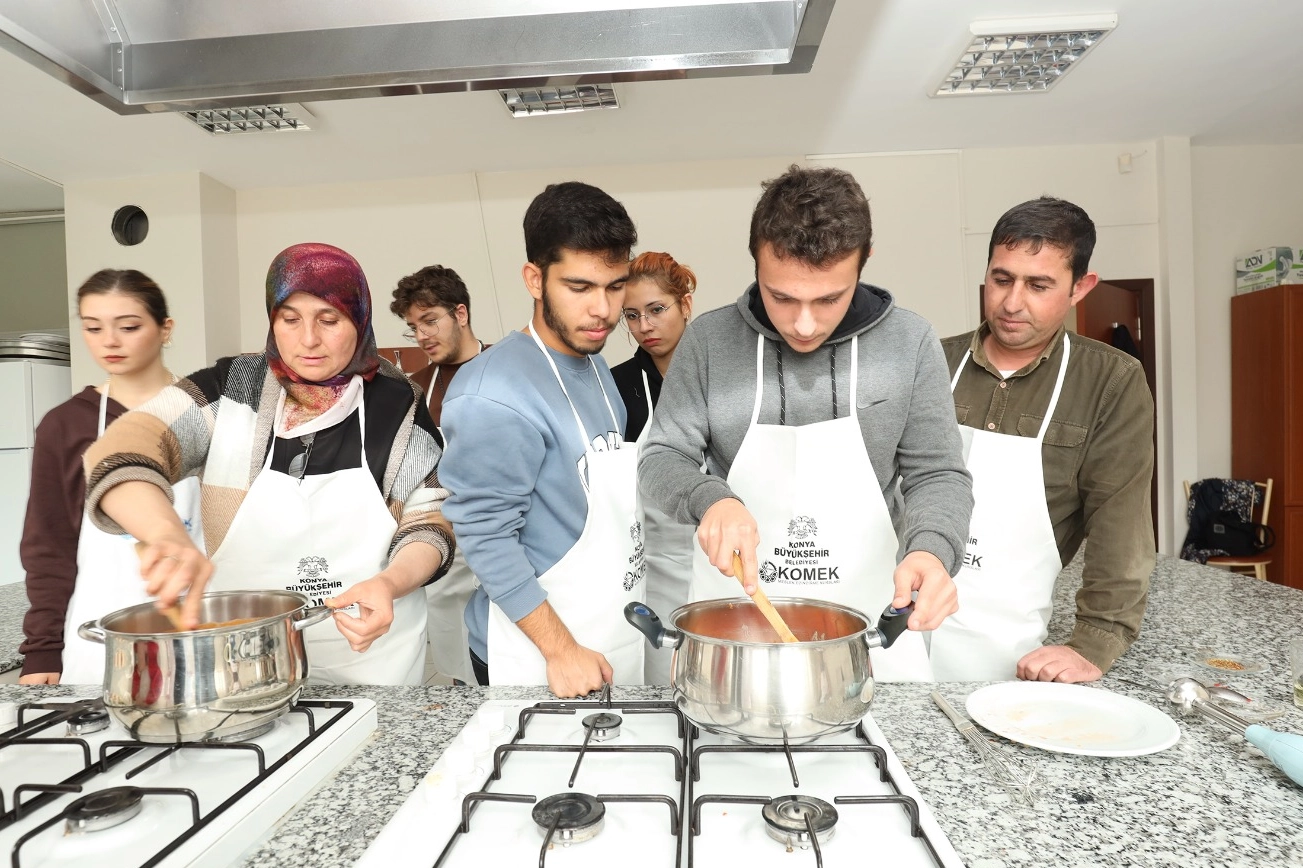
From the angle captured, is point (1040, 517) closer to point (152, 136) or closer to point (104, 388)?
point (104, 388)

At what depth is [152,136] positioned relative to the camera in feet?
13.4

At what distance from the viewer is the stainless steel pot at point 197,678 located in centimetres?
81

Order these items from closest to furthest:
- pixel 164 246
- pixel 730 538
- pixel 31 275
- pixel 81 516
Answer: pixel 730 538
pixel 81 516
pixel 164 246
pixel 31 275

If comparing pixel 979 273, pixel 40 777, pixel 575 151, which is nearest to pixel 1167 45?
pixel 979 273

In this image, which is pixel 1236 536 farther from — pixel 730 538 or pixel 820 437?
pixel 730 538

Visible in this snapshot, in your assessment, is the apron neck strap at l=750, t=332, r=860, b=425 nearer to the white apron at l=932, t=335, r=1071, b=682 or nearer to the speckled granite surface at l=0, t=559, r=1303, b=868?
the white apron at l=932, t=335, r=1071, b=682

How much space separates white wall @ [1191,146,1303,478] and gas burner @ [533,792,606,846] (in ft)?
17.5

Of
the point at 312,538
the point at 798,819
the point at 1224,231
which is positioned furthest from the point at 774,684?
the point at 1224,231

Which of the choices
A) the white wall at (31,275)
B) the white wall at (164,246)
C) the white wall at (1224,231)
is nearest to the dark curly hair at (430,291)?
the white wall at (164,246)

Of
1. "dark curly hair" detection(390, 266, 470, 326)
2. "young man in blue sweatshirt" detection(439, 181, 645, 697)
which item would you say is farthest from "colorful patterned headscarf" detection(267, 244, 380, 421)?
"dark curly hair" detection(390, 266, 470, 326)

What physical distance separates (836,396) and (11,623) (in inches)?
79.0

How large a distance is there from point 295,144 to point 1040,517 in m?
4.23

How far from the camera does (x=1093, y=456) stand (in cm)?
157

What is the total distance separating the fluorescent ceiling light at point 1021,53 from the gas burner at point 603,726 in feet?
11.0
